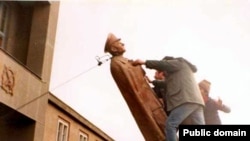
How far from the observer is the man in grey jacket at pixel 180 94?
246 inches

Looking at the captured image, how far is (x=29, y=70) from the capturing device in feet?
57.5

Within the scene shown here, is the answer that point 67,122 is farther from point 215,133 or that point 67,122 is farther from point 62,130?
point 215,133

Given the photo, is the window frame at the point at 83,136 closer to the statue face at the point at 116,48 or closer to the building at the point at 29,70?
the building at the point at 29,70

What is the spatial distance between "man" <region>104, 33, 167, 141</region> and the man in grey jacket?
Answer: 0.24 m

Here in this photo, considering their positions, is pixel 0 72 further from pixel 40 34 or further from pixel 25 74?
pixel 40 34

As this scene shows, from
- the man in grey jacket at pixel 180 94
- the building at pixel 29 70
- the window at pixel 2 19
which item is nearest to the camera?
the man in grey jacket at pixel 180 94

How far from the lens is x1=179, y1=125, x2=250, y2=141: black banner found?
19.7 ft

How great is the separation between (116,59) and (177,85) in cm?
92

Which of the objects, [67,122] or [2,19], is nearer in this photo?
[2,19]

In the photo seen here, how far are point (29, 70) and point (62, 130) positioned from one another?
203 inches

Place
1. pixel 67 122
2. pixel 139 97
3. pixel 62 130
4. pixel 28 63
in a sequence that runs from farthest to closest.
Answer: pixel 67 122, pixel 62 130, pixel 28 63, pixel 139 97

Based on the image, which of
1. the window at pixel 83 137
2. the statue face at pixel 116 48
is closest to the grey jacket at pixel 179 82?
the statue face at pixel 116 48

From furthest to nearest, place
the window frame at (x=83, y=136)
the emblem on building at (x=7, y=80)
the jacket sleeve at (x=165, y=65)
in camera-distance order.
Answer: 1. the window frame at (x=83, y=136)
2. the emblem on building at (x=7, y=80)
3. the jacket sleeve at (x=165, y=65)

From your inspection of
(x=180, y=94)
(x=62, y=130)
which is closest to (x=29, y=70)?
(x=62, y=130)
